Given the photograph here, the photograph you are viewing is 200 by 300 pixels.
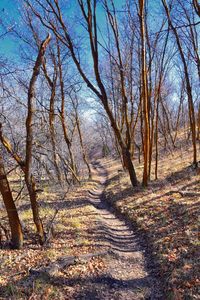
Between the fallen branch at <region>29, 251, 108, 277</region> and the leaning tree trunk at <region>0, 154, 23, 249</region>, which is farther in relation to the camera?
the leaning tree trunk at <region>0, 154, 23, 249</region>

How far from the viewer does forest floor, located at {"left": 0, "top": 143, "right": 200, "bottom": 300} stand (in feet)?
14.9

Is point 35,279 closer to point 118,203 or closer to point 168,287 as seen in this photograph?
point 168,287

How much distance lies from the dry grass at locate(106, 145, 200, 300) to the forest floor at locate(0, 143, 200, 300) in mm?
17

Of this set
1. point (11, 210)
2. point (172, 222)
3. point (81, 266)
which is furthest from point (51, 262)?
point (172, 222)

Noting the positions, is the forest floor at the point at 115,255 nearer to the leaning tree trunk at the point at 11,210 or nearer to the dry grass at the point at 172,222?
the dry grass at the point at 172,222

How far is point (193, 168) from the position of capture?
13078 millimetres

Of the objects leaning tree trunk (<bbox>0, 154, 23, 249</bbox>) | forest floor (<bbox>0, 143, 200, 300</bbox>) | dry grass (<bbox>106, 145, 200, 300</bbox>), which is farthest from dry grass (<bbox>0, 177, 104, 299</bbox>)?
dry grass (<bbox>106, 145, 200, 300</bbox>)

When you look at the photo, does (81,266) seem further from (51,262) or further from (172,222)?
(172,222)

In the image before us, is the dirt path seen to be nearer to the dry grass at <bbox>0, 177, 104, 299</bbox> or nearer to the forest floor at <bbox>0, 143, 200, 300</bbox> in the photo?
the forest floor at <bbox>0, 143, 200, 300</bbox>

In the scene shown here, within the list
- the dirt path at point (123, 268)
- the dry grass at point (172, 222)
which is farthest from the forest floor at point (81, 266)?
the dry grass at point (172, 222)

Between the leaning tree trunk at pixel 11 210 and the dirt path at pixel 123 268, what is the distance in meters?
2.03

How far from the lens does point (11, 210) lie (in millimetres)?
5777

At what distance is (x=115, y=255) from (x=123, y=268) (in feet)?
1.88

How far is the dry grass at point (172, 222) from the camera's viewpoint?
4637mm
